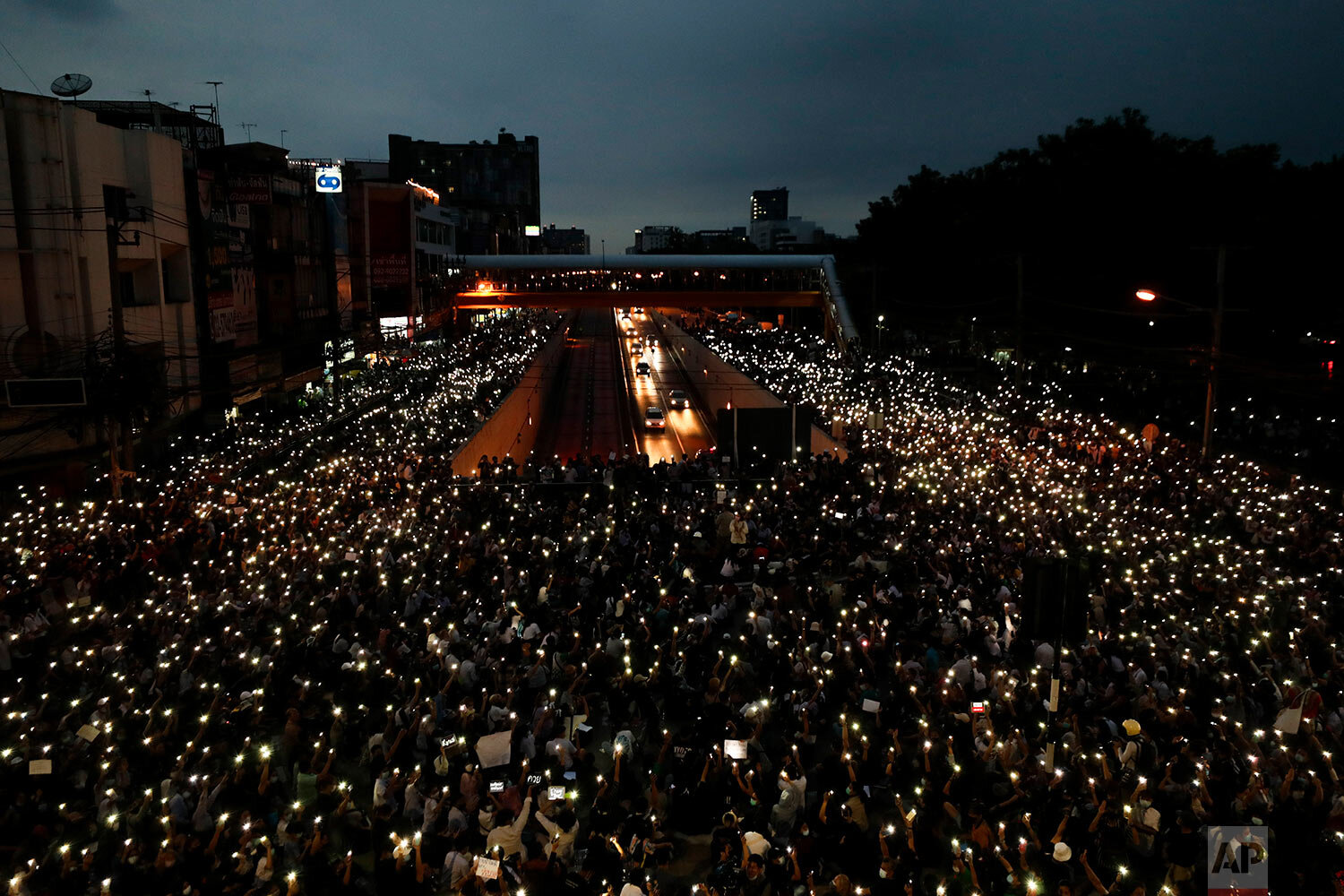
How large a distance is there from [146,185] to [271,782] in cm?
2027

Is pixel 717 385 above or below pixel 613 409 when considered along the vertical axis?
above

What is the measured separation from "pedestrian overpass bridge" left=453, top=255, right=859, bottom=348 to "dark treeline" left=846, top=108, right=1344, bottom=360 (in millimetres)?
23859

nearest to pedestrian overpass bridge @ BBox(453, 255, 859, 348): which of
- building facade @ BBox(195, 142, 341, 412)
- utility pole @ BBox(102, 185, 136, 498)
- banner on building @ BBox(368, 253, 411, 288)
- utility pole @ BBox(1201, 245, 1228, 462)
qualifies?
banner on building @ BBox(368, 253, 411, 288)

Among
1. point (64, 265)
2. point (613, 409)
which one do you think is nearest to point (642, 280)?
point (613, 409)

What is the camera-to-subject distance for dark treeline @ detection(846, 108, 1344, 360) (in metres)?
26.1

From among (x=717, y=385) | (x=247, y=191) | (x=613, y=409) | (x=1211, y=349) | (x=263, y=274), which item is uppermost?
(x=247, y=191)

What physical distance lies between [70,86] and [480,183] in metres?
177

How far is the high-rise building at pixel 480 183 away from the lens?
336 feet

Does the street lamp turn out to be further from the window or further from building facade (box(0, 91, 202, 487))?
the window

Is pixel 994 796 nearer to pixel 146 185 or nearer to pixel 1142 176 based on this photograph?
pixel 146 185

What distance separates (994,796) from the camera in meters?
8.72

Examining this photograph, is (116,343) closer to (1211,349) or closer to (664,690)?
(664,690)

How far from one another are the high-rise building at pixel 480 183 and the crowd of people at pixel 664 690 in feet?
264

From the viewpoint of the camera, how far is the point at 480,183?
191625 mm
